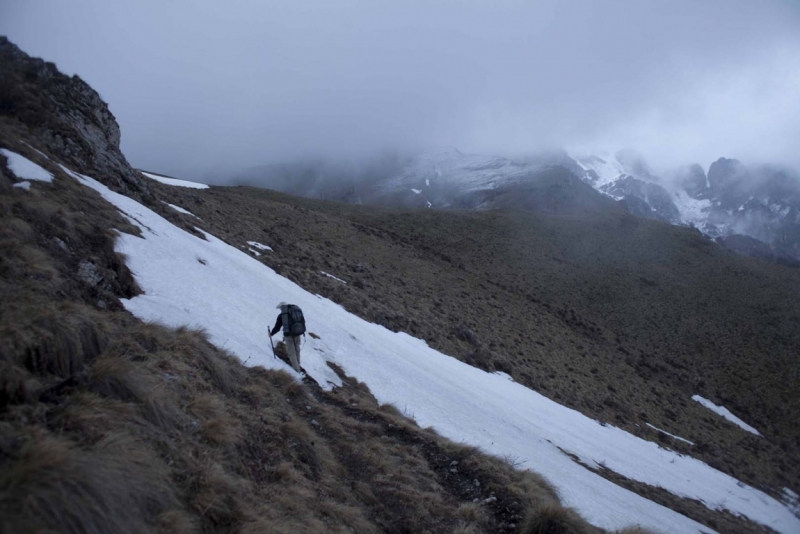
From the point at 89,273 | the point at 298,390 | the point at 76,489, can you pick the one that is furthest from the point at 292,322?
the point at 76,489

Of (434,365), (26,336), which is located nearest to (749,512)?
(434,365)

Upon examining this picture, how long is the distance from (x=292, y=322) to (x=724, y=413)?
3910cm

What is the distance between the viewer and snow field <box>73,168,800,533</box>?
35.4 feet

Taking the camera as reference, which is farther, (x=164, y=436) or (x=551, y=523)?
(x=551, y=523)

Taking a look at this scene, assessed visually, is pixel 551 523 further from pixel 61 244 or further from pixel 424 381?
pixel 61 244

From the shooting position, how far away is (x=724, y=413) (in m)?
34.9

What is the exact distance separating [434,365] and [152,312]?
12940 millimetres

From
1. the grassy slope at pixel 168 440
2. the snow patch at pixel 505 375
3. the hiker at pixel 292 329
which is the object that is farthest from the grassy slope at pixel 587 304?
the grassy slope at pixel 168 440

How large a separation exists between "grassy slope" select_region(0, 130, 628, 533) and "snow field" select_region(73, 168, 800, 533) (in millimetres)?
1776

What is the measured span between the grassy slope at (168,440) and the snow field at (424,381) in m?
1.78

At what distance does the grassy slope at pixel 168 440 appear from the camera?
3.40 meters

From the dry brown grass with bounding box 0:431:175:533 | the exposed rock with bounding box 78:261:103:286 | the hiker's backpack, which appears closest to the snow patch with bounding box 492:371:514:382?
the hiker's backpack

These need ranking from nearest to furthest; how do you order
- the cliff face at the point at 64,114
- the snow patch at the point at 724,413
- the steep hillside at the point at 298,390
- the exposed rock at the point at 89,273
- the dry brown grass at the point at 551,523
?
the steep hillside at the point at 298,390 → the dry brown grass at the point at 551,523 → the exposed rock at the point at 89,273 → the cliff face at the point at 64,114 → the snow patch at the point at 724,413

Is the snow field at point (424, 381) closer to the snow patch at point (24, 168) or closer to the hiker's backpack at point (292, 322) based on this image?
the hiker's backpack at point (292, 322)
